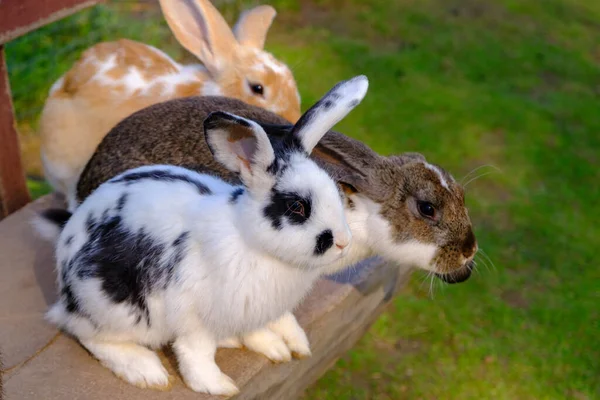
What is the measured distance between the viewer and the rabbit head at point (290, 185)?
6.20ft

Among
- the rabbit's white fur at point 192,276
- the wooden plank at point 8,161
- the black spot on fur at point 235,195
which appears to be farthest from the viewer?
the wooden plank at point 8,161

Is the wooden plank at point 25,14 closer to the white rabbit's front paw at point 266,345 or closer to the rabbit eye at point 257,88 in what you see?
the rabbit eye at point 257,88

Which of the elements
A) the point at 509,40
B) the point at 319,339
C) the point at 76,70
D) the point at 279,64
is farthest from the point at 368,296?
the point at 509,40

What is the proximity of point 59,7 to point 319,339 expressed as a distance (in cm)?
182

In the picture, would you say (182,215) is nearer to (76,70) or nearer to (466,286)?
(76,70)

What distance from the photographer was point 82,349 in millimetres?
2402

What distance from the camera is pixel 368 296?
10.2 feet

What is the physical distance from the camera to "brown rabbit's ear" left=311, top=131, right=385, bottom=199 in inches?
92.4

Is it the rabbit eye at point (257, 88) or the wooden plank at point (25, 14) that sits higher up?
the wooden plank at point (25, 14)

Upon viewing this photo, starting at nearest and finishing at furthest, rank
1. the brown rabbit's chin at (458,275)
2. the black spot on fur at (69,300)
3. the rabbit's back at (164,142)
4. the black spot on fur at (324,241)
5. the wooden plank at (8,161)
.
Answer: the black spot on fur at (324,241), the black spot on fur at (69,300), the brown rabbit's chin at (458,275), the rabbit's back at (164,142), the wooden plank at (8,161)

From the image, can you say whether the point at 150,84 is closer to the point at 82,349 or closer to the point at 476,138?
the point at 82,349

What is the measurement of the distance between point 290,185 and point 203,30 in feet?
5.82

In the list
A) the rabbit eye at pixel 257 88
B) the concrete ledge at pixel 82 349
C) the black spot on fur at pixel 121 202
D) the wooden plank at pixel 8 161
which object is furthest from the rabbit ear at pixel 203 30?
the black spot on fur at pixel 121 202

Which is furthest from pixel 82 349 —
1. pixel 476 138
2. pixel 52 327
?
pixel 476 138
